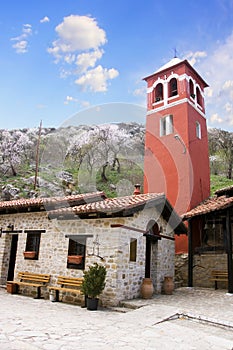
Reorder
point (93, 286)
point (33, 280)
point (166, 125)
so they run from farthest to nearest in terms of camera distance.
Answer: point (166, 125) < point (33, 280) < point (93, 286)

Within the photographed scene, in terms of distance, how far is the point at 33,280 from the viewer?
8.71 metres

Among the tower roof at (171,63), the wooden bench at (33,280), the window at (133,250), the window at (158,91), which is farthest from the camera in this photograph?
the window at (158,91)

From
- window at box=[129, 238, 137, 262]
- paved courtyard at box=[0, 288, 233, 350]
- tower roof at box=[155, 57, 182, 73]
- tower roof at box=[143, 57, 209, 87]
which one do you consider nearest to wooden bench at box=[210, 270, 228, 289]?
paved courtyard at box=[0, 288, 233, 350]

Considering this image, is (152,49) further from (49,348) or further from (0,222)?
(49,348)

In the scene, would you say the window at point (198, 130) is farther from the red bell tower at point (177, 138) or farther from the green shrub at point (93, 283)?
the green shrub at point (93, 283)

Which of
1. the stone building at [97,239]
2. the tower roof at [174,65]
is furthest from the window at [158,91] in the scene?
the stone building at [97,239]

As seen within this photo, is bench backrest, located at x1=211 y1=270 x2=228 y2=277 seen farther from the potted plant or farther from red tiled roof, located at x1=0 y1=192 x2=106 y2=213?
the potted plant

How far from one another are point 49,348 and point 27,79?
8990 mm

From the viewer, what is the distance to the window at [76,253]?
7859 mm

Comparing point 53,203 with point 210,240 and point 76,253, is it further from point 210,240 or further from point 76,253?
point 210,240

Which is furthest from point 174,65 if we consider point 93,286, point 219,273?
point 93,286

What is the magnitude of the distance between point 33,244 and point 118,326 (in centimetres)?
529

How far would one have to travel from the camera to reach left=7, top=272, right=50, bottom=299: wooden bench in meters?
8.32

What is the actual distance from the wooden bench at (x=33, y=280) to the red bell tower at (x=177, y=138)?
20.1 feet
